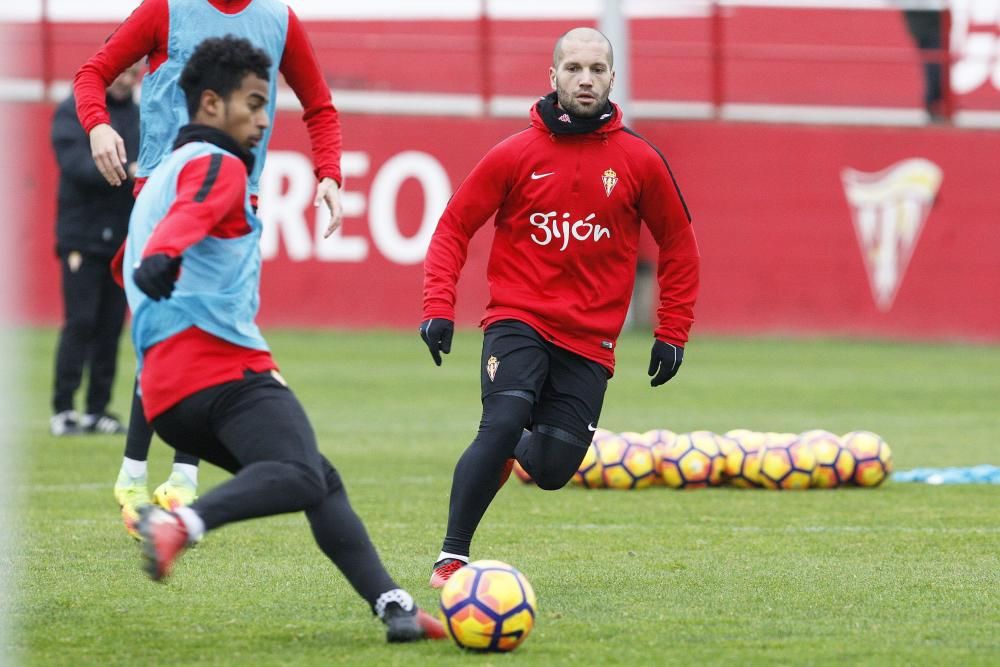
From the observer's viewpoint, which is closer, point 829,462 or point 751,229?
point 829,462

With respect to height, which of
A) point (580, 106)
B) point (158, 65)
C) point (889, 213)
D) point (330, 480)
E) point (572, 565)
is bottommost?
point (572, 565)

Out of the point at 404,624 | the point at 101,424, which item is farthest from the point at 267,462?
the point at 101,424

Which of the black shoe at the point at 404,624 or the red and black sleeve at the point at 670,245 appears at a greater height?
the red and black sleeve at the point at 670,245

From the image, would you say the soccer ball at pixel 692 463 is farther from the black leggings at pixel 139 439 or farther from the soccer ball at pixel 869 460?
the black leggings at pixel 139 439

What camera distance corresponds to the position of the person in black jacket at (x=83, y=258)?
37.3 feet

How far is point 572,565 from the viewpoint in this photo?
6.94 metres

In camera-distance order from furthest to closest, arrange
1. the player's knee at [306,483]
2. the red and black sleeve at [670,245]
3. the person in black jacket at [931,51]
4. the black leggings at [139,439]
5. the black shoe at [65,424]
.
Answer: the person in black jacket at [931,51] < the black shoe at [65,424] < the black leggings at [139,439] < the red and black sleeve at [670,245] < the player's knee at [306,483]

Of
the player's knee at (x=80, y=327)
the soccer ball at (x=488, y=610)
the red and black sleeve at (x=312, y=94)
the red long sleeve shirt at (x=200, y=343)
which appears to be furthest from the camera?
the player's knee at (x=80, y=327)

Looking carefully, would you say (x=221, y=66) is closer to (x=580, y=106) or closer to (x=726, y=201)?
(x=580, y=106)

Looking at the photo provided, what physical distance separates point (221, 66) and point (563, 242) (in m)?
1.87

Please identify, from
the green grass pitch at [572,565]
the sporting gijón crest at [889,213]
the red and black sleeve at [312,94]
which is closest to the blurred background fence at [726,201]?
the sporting gijón crest at [889,213]

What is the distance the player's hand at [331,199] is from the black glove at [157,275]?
1.51 metres

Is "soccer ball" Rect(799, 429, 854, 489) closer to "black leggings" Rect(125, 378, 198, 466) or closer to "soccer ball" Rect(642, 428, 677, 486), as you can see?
"soccer ball" Rect(642, 428, 677, 486)

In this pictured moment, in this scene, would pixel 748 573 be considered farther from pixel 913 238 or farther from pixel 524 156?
pixel 913 238
